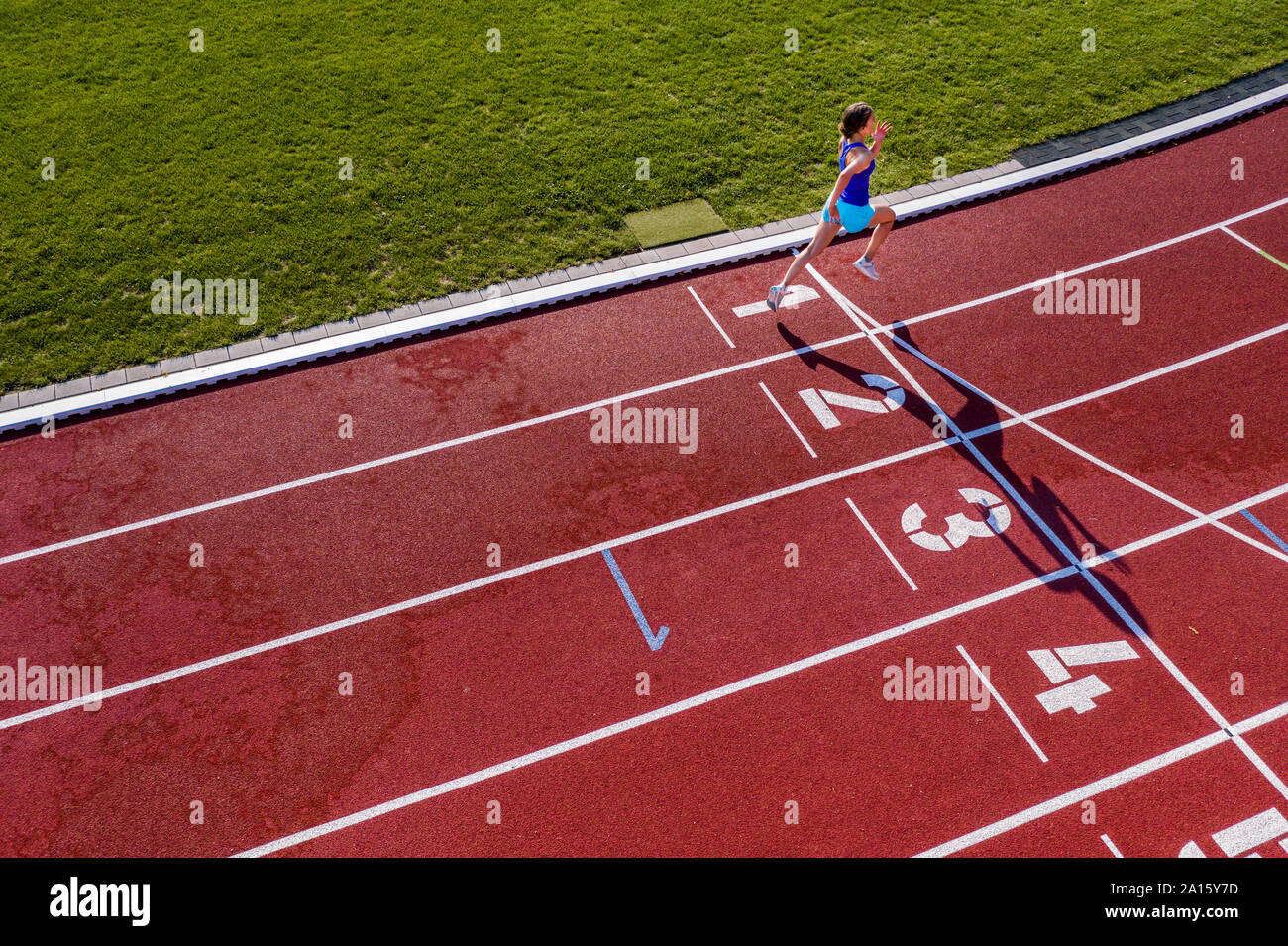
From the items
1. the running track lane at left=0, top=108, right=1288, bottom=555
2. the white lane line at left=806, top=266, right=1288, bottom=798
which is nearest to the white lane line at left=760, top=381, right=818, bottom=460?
the running track lane at left=0, top=108, right=1288, bottom=555

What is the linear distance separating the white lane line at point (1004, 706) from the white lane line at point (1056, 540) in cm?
154

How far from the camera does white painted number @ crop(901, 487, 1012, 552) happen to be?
353 inches

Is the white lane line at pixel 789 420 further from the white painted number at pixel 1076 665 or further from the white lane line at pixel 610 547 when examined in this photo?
the white painted number at pixel 1076 665

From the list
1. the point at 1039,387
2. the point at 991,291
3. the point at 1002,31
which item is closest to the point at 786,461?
the point at 1039,387

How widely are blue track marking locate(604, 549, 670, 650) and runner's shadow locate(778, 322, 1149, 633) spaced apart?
3462 mm

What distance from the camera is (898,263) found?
461 inches

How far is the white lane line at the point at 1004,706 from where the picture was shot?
7680mm

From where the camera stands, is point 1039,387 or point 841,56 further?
point 841,56

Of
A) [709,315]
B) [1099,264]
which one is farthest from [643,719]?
[1099,264]

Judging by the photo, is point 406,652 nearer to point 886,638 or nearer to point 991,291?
point 886,638

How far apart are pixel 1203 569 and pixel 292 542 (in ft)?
29.2

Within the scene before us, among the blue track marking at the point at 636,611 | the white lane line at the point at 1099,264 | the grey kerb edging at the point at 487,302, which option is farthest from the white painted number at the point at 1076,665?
the grey kerb edging at the point at 487,302

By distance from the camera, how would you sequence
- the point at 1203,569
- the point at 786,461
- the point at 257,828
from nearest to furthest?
the point at 257,828
the point at 1203,569
the point at 786,461

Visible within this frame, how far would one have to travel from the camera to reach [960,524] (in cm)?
911
